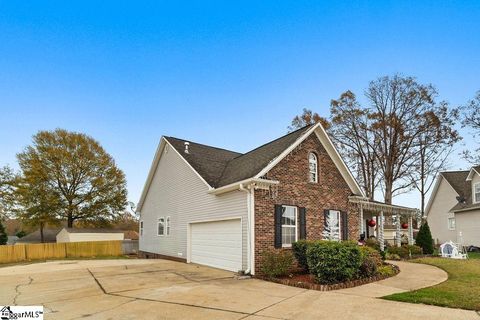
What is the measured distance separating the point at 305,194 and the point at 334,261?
4.74 metres

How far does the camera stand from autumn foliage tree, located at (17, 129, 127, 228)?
39438 millimetres

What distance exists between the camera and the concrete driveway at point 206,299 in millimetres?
6754

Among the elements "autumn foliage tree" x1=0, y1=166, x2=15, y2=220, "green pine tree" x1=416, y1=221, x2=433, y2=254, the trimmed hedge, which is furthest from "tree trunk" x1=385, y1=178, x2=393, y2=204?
"autumn foliage tree" x1=0, y1=166, x2=15, y2=220

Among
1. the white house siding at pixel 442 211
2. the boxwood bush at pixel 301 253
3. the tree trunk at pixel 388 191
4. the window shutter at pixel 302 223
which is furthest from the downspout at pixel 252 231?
the white house siding at pixel 442 211

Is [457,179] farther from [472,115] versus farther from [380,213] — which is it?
[380,213]

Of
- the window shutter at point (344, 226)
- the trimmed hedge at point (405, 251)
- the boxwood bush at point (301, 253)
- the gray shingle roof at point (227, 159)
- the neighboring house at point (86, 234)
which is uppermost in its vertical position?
the gray shingle roof at point (227, 159)

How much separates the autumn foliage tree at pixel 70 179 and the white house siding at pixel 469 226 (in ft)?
122

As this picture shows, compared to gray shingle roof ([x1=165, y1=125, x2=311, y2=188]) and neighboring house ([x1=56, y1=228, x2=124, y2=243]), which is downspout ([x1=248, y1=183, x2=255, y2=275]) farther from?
neighboring house ([x1=56, y1=228, x2=124, y2=243])

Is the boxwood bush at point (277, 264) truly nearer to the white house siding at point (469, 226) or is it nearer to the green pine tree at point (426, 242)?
the green pine tree at point (426, 242)

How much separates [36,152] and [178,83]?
2813 cm

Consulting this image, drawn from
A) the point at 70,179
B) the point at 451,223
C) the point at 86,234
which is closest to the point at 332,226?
the point at 451,223

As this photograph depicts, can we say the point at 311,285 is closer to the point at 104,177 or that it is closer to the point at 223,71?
the point at 223,71

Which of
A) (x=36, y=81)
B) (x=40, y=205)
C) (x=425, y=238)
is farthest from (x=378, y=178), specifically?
(x=40, y=205)

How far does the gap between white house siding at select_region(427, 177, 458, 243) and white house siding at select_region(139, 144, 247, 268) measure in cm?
2435
